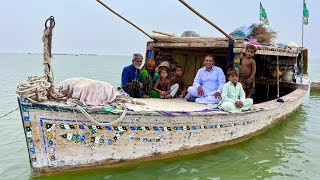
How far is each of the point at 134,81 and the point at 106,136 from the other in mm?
2052

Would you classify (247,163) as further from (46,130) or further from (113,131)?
(46,130)

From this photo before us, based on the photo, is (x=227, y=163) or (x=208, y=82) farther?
(x=208, y=82)

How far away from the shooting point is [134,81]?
A: 573 centimetres

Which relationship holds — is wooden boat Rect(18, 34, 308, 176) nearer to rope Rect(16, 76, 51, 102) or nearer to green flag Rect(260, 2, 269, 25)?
rope Rect(16, 76, 51, 102)

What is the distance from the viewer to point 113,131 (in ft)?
12.6

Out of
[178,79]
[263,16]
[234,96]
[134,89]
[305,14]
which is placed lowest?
[234,96]

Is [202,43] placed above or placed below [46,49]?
above

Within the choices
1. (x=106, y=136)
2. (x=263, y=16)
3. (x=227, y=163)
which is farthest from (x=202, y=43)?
(x=263, y=16)

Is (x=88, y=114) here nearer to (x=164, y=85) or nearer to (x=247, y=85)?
(x=164, y=85)

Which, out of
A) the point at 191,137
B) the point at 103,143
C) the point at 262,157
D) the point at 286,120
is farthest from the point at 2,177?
the point at 286,120

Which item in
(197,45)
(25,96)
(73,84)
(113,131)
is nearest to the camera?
(25,96)

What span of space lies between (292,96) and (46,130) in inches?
248

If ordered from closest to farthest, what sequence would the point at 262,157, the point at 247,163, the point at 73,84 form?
the point at 73,84 → the point at 247,163 → the point at 262,157

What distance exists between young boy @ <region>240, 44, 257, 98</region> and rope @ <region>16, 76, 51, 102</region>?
12.2ft
